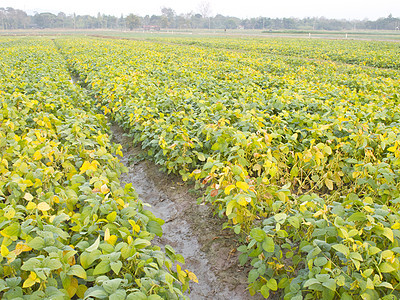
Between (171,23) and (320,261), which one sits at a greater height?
(171,23)

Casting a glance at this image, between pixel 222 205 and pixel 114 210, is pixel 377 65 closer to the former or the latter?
pixel 222 205

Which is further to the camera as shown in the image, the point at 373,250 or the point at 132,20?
the point at 132,20

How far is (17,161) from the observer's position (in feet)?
10.3

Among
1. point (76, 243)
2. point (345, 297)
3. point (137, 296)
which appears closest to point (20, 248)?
point (76, 243)

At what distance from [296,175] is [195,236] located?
4.80 feet

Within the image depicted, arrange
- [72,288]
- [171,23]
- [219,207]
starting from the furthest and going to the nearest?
1. [171,23]
2. [219,207]
3. [72,288]

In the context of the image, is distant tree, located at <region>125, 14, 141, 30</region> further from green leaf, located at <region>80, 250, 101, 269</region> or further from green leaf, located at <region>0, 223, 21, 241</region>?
green leaf, located at <region>80, 250, 101, 269</region>

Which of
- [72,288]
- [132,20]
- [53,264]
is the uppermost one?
[132,20]

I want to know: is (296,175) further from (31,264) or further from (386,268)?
(31,264)

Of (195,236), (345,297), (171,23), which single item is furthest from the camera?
(171,23)

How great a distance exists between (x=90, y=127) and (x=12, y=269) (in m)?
3.12

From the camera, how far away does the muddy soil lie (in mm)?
2867

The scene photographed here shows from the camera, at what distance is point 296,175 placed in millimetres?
3689

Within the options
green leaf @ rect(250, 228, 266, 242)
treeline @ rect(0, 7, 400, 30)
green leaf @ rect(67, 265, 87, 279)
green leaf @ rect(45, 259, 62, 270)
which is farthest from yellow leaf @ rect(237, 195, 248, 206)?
treeline @ rect(0, 7, 400, 30)
